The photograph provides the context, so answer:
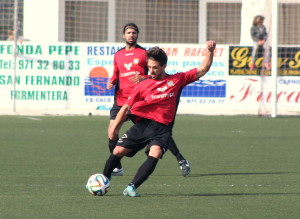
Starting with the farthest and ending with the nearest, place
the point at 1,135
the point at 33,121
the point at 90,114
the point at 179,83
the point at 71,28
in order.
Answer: the point at 71,28
the point at 90,114
the point at 33,121
the point at 1,135
the point at 179,83

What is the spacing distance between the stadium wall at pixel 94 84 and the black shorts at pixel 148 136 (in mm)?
14353

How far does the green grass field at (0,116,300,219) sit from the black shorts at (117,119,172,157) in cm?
53

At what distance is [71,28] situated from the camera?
3058cm

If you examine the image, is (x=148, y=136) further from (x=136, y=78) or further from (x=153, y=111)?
(x=136, y=78)

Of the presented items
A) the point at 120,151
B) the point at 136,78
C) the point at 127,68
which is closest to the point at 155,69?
the point at 120,151

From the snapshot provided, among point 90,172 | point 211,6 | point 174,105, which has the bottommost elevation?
point 90,172

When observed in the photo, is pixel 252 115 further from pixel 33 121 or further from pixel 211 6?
pixel 211 6

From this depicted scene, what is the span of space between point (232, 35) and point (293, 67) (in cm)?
796

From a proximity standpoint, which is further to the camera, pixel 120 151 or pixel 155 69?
pixel 120 151

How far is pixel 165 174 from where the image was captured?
12.0 meters

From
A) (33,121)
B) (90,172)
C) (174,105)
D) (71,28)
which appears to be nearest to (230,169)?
(90,172)

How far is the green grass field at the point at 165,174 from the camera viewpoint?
8922 mm

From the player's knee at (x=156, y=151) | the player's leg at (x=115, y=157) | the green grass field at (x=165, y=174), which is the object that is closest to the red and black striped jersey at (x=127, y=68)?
the green grass field at (x=165, y=174)

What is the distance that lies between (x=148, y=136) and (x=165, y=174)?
2160 millimetres
